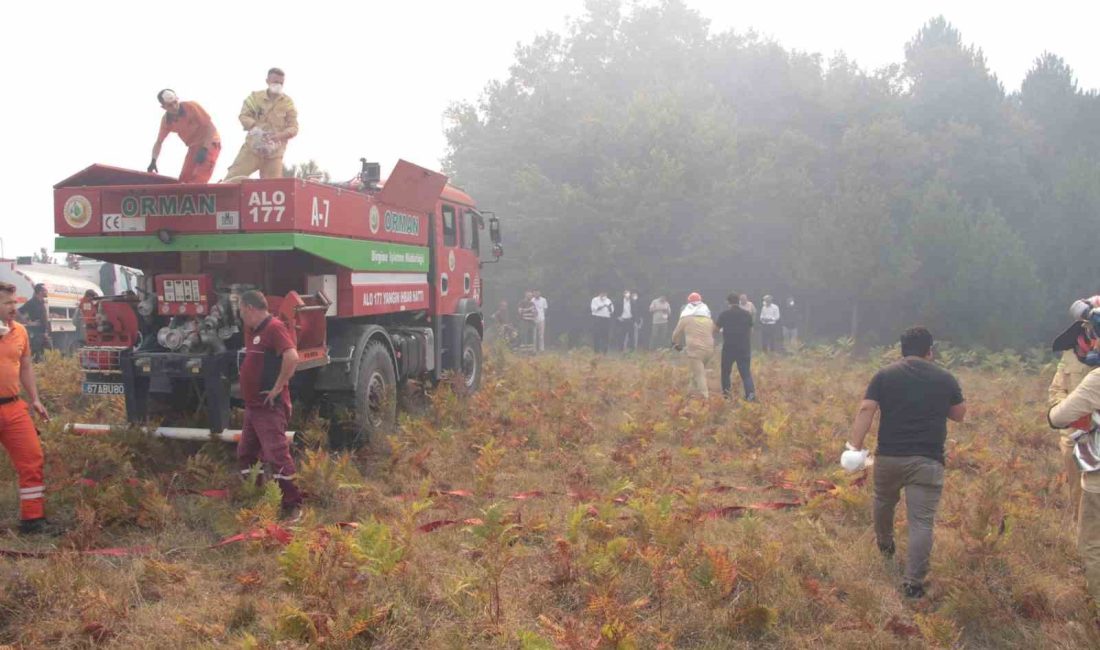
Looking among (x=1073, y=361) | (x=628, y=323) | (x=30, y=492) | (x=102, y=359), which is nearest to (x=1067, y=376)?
(x=1073, y=361)

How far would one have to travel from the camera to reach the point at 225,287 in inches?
284

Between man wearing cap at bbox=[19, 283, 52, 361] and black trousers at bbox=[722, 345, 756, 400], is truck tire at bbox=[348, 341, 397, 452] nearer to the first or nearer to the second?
black trousers at bbox=[722, 345, 756, 400]

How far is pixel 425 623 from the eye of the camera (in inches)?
170

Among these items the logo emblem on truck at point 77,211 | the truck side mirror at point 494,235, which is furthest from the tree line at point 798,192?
the logo emblem on truck at point 77,211

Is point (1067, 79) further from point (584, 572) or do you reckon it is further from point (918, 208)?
point (584, 572)

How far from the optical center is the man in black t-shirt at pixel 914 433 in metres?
4.91

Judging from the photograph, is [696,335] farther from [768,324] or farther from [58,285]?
[58,285]

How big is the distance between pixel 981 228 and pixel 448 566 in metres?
24.8

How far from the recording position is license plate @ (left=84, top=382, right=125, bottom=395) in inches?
279

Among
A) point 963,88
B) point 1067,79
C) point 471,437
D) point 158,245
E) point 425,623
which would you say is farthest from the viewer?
point 1067,79

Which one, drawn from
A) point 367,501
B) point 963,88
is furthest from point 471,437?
point 963,88

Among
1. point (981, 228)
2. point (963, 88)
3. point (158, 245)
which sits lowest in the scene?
point (158, 245)

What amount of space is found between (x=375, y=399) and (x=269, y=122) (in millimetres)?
3020

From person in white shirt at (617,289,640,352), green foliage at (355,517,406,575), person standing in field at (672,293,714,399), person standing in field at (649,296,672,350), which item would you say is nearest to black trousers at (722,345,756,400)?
person standing in field at (672,293,714,399)
